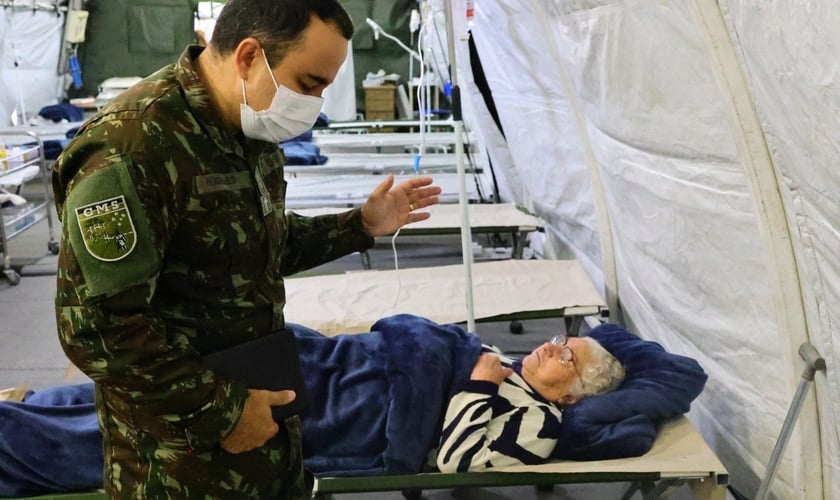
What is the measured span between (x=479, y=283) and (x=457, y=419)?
1.48 metres

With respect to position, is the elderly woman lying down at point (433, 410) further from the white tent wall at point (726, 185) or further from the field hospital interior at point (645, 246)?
the white tent wall at point (726, 185)

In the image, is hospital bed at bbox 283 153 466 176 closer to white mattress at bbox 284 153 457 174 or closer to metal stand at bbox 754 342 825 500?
white mattress at bbox 284 153 457 174

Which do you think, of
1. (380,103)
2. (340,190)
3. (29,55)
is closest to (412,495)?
(340,190)

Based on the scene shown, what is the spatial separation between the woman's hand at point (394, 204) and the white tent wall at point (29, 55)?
7.46 m

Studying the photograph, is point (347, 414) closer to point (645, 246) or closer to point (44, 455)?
point (44, 455)

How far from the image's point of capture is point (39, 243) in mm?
5465

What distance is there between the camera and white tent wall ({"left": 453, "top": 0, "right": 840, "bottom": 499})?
122cm

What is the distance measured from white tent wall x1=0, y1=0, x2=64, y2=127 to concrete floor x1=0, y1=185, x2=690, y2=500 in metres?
3.06

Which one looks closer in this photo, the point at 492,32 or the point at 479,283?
the point at 479,283

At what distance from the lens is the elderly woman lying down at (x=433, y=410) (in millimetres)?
1715

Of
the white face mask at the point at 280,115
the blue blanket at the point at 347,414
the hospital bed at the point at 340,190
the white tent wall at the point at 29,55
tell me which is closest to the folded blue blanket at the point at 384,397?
the blue blanket at the point at 347,414

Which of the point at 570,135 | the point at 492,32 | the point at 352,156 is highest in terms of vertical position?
the point at 492,32

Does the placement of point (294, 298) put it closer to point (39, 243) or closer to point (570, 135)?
point (570, 135)

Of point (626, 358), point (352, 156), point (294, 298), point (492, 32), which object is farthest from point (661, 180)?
point (352, 156)
